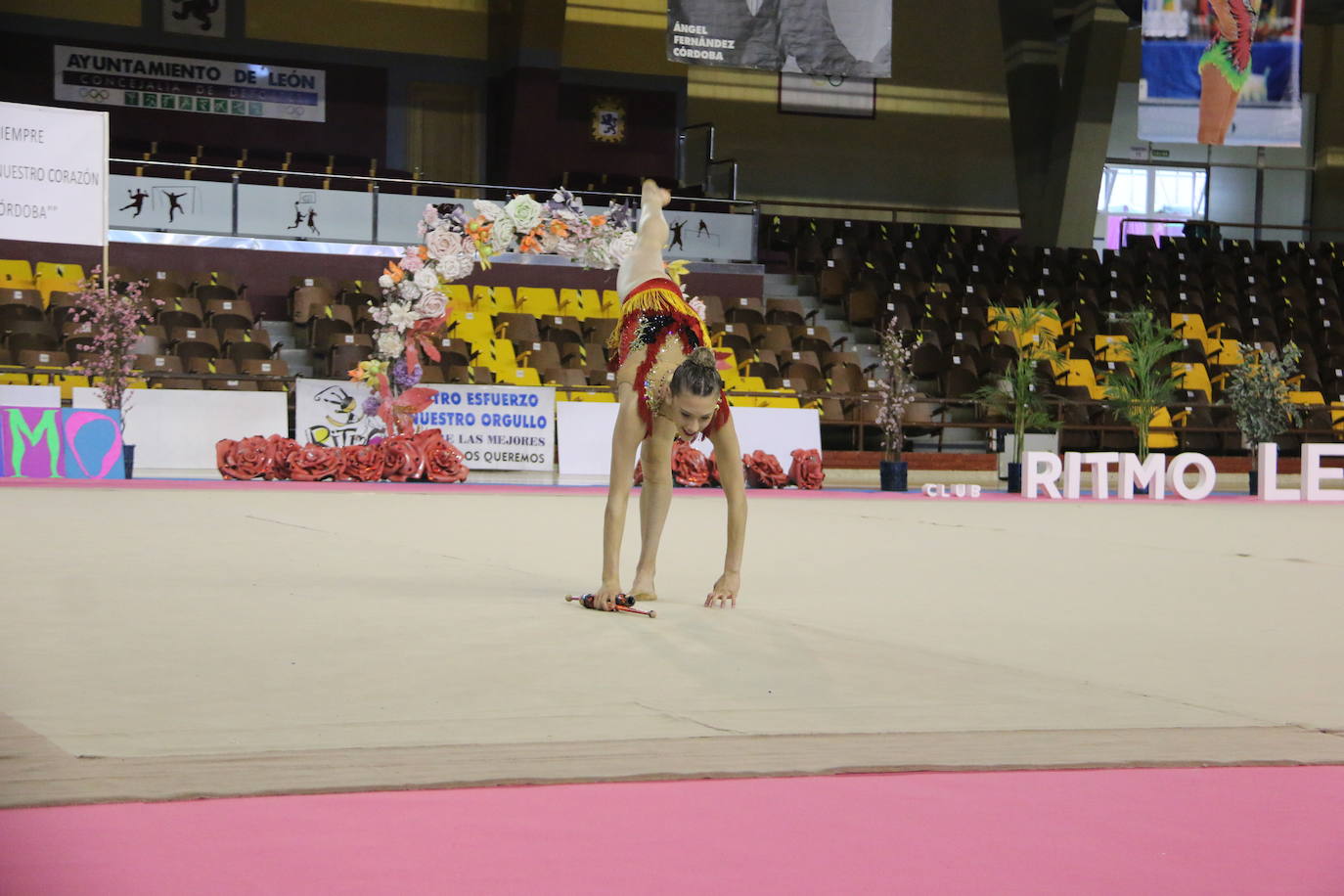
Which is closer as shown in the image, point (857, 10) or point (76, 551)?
point (76, 551)

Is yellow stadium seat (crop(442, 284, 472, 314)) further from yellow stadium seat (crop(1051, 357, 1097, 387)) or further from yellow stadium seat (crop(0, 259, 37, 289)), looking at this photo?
yellow stadium seat (crop(1051, 357, 1097, 387))

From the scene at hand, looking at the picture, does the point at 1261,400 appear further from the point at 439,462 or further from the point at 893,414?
the point at 439,462

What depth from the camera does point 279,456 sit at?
611 inches

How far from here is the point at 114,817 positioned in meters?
2.73

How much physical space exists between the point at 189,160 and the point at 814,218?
1143cm

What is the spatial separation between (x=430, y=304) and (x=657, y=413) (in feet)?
31.6

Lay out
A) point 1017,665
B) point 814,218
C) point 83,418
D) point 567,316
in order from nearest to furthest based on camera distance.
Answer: point 1017,665 < point 83,418 < point 567,316 < point 814,218

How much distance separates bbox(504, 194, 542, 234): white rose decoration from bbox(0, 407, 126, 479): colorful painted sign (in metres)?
4.53

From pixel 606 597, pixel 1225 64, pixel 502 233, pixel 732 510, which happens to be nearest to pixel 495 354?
pixel 502 233

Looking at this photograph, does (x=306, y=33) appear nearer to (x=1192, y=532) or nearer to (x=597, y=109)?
(x=597, y=109)

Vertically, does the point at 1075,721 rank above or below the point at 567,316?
below

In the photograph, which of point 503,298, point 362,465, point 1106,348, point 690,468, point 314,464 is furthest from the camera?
point 1106,348

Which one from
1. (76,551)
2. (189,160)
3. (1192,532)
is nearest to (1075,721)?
(76,551)

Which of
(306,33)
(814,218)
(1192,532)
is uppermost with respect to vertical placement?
(306,33)
